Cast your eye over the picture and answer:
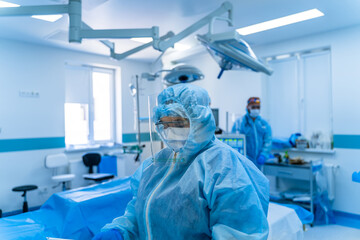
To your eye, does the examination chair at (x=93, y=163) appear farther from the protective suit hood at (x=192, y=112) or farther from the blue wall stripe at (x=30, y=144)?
the protective suit hood at (x=192, y=112)

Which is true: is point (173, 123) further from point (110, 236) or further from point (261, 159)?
point (261, 159)

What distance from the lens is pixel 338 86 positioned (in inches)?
127

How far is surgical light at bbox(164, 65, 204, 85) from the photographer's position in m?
2.75

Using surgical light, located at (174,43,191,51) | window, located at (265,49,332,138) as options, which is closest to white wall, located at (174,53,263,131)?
window, located at (265,49,332,138)

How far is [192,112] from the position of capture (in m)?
0.97

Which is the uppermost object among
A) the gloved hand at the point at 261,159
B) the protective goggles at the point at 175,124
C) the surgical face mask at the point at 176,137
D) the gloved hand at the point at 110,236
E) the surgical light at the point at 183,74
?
the surgical light at the point at 183,74

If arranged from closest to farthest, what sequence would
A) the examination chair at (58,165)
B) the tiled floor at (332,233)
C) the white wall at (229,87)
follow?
the tiled floor at (332,233) < the examination chair at (58,165) < the white wall at (229,87)

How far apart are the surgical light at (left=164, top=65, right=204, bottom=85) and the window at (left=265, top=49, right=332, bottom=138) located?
1594mm

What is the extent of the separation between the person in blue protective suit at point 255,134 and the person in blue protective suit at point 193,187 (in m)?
2.30

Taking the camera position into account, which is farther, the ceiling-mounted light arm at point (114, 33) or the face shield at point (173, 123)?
the ceiling-mounted light arm at point (114, 33)

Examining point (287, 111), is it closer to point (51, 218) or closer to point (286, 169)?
point (286, 169)

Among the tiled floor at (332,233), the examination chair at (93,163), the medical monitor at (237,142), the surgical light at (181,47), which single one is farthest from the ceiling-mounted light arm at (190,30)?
the examination chair at (93,163)

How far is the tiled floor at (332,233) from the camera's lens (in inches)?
107

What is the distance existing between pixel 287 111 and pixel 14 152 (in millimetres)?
3713
